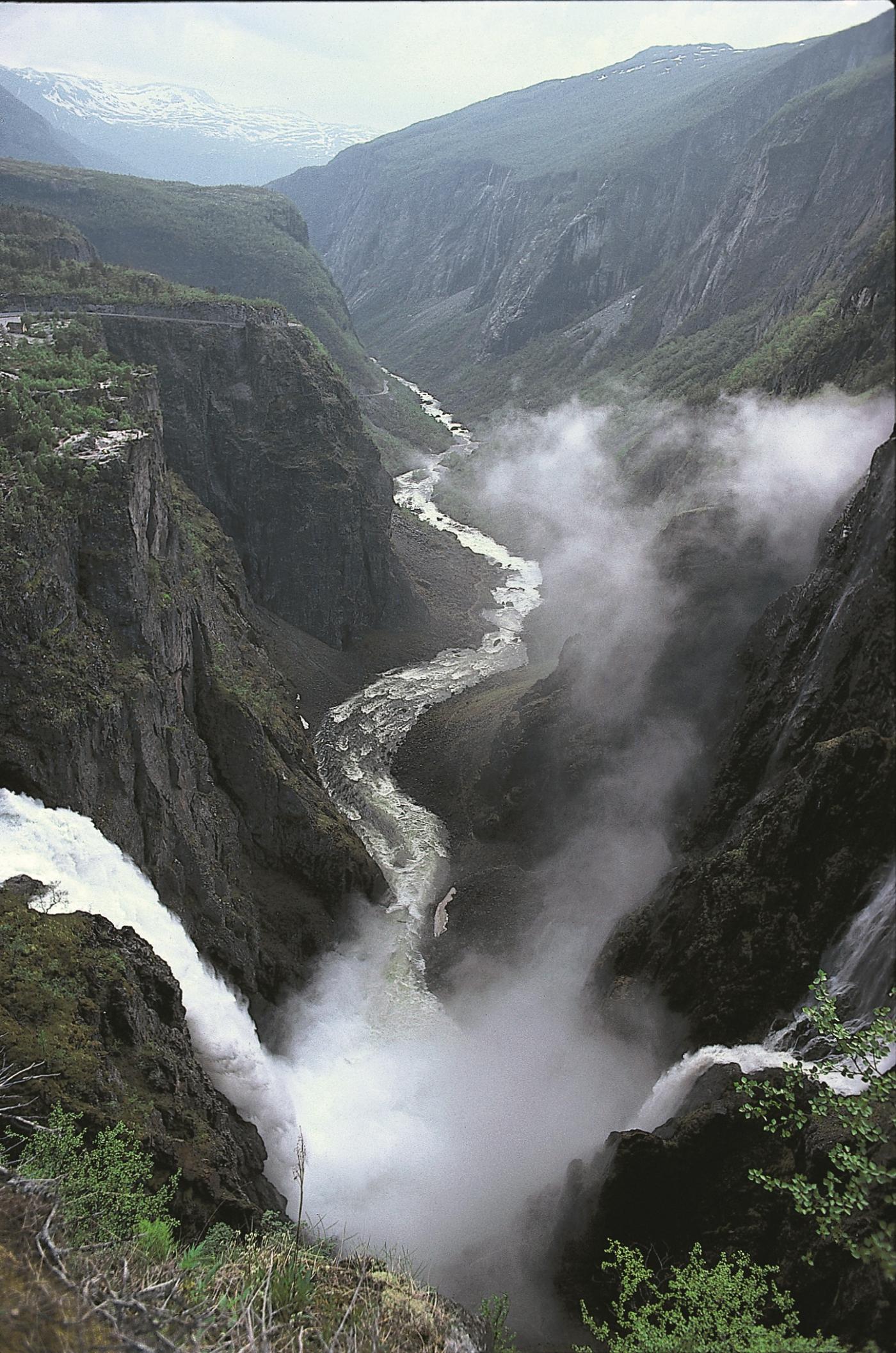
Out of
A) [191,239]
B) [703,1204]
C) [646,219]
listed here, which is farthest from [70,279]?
[646,219]

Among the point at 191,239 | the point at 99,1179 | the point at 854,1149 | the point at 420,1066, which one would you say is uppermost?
the point at 854,1149

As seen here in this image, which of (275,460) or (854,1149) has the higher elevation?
(854,1149)

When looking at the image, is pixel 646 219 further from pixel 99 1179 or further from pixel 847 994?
pixel 99 1179

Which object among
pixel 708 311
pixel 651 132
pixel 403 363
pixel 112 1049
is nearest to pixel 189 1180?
pixel 112 1049

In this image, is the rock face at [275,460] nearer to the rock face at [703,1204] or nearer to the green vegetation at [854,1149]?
the rock face at [703,1204]

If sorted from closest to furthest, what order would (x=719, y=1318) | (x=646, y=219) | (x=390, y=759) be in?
(x=719, y=1318)
(x=390, y=759)
(x=646, y=219)

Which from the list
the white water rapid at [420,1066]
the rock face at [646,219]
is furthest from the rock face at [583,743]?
the rock face at [646,219]
